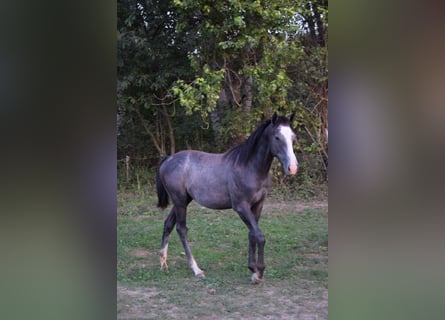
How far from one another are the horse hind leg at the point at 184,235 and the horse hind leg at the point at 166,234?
0.04 m

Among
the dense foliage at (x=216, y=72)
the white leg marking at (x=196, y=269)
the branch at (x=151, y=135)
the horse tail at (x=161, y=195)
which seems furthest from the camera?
the horse tail at (x=161, y=195)

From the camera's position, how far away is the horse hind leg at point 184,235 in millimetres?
3227

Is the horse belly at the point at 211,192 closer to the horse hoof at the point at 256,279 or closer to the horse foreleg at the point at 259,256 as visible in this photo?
the horse foreleg at the point at 259,256

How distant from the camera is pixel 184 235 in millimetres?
3287

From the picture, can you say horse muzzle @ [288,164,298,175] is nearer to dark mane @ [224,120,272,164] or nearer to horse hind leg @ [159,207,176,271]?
dark mane @ [224,120,272,164]

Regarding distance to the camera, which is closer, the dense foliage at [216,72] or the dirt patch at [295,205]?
the dense foliage at [216,72]

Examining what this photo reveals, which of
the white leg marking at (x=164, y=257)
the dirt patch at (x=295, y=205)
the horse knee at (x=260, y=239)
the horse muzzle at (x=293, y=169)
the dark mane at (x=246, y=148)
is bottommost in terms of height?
the white leg marking at (x=164, y=257)

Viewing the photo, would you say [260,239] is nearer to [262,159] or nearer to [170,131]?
[262,159]

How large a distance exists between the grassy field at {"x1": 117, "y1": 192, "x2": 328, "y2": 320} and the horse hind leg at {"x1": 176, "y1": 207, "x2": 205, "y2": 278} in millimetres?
45

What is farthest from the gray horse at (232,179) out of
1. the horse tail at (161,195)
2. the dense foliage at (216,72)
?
the dense foliage at (216,72)
